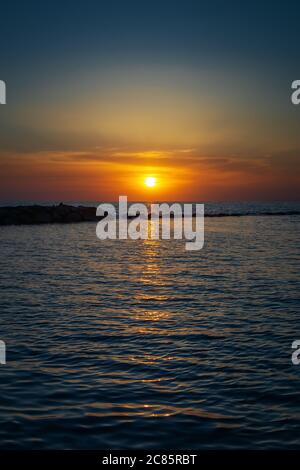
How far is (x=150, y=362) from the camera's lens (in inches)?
491

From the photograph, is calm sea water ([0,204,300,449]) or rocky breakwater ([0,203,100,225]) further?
rocky breakwater ([0,203,100,225])

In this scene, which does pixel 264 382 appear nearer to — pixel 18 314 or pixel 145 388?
pixel 145 388

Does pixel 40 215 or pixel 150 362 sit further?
pixel 40 215

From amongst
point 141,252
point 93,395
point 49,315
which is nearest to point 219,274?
point 49,315

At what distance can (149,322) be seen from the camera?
16609 millimetres

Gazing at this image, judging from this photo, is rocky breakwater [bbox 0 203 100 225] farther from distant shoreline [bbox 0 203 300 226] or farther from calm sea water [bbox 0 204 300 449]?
calm sea water [bbox 0 204 300 449]

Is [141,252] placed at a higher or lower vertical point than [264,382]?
higher

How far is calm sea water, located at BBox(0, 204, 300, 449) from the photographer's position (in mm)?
8812

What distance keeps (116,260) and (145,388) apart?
25.1m

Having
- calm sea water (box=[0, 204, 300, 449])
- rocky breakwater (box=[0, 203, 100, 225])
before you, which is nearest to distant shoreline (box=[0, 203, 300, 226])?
rocky breakwater (box=[0, 203, 100, 225])

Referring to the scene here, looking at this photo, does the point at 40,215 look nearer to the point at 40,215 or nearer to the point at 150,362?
the point at 40,215

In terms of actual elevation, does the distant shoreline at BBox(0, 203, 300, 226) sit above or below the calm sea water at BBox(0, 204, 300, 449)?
above

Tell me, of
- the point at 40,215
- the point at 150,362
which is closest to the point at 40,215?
the point at 40,215

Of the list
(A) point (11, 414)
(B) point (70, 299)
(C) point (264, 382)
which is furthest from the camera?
(B) point (70, 299)
